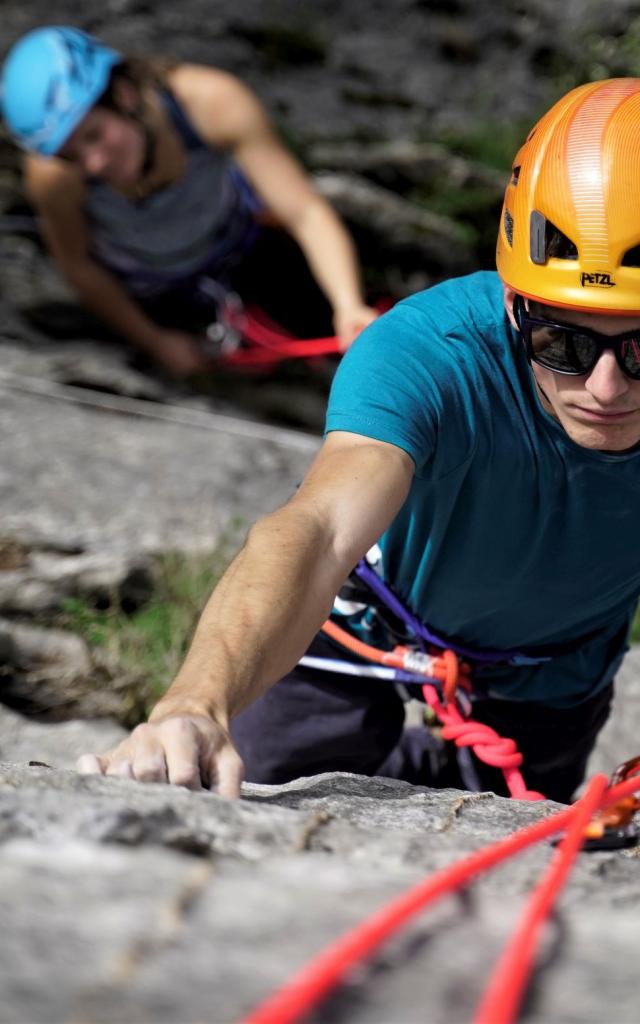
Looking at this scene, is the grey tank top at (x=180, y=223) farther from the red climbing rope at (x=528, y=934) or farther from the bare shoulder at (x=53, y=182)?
the red climbing rope at (x=528, y=934)

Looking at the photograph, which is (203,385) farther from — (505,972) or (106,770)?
(505,972)

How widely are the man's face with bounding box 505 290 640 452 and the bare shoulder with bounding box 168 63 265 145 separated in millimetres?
3671

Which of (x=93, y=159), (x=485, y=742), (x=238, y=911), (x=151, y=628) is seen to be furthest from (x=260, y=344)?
(x=238, y=911)

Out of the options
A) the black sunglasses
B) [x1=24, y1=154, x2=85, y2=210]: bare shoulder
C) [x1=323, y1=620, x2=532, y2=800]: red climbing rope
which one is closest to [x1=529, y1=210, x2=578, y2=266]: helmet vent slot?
the black sunglasses

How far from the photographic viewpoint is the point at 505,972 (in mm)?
1065

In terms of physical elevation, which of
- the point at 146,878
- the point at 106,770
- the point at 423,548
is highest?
the point at 146,878

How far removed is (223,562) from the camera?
4172mm

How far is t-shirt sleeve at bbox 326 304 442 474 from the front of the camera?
6.66 feet

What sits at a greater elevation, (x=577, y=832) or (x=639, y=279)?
(x=639, y=279)

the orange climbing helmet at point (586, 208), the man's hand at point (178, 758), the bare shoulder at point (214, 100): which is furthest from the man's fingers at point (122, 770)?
the bare shoulder at point (214, 100)

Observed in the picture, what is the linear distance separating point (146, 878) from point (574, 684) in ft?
6.01

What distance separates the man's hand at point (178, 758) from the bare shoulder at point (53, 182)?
4483mm

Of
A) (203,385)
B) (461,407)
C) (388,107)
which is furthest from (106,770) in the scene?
(388,107)

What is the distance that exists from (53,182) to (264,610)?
14.3 feet
